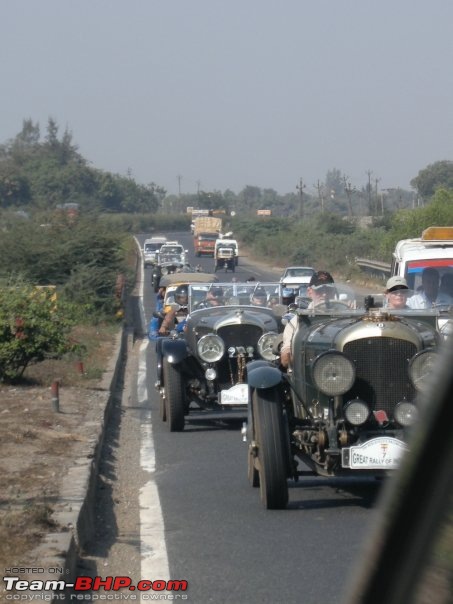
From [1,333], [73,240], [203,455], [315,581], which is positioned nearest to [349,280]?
[73,240]

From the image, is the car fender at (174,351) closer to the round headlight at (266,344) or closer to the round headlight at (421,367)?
the round headlight at (266,344)

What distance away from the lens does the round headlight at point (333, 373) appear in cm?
757

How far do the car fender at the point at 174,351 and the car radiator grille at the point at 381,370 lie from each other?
4.29 metres

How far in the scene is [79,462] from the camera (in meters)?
8.55

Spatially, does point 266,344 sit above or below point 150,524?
above

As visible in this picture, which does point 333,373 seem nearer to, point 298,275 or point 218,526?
point 218,526

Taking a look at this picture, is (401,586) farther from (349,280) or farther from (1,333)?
(349,280)

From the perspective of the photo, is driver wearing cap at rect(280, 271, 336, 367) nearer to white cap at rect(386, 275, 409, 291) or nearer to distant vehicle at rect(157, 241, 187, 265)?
white cap at rect(386, 275, 409, 291)

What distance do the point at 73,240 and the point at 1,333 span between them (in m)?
16.7

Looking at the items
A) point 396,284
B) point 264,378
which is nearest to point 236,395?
point 396,284

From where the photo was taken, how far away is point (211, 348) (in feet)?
39.0

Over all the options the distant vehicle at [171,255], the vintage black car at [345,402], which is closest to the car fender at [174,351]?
Result: the vintage black car at [345,402]

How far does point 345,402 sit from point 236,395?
157 inches

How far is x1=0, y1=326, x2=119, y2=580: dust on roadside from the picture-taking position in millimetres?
6008
